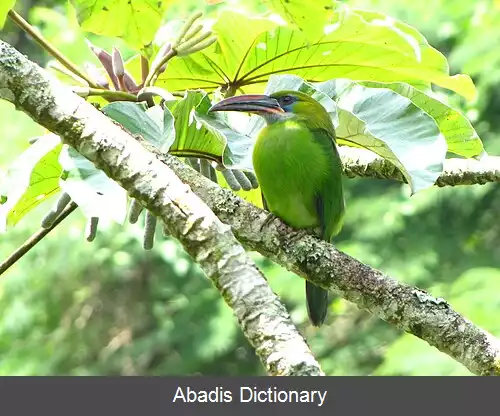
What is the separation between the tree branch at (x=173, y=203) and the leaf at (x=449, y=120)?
2.03 ft

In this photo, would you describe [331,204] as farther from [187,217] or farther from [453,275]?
[453,275]

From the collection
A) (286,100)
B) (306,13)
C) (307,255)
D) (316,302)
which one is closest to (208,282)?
(316,302)

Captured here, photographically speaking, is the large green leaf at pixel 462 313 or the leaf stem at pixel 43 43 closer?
the leaf stem at pixel 43 43

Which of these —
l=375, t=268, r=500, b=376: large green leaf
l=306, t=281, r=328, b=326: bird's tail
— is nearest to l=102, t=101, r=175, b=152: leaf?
l=306, t=281, r=328, b=326: bird's tail

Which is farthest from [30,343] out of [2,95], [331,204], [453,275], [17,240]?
[2,95]

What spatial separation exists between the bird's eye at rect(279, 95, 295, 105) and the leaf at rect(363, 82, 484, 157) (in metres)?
0.18

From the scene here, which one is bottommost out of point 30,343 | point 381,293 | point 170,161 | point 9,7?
point 30,343

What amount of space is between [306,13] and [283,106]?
0.26m

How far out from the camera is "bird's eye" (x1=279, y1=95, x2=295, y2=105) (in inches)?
67.5

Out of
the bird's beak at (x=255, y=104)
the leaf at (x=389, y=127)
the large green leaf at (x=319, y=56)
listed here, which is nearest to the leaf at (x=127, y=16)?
the large green leaf at (x=319, y=56)

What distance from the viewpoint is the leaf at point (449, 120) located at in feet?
5.20

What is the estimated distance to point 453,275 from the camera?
17.2 feet

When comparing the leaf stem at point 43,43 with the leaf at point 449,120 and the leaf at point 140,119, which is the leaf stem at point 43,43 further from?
the leaf at point 449,120

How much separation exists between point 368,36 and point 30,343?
164 inches
